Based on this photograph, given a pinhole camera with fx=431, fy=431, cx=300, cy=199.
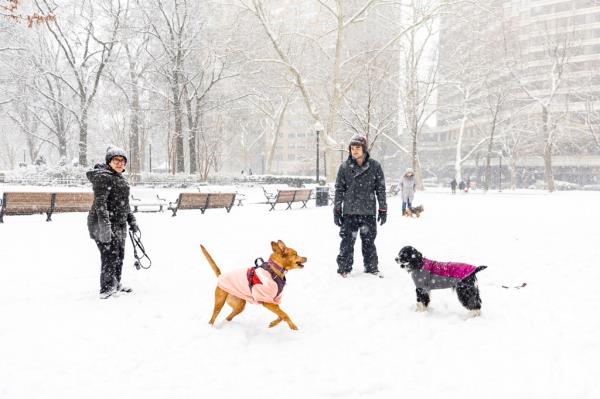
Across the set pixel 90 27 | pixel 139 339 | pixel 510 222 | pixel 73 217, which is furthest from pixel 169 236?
pixel 90 27

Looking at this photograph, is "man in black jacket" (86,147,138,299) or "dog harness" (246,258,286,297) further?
"man in black jacket" (86,147,138,299)

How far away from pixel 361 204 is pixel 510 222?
28.8ft

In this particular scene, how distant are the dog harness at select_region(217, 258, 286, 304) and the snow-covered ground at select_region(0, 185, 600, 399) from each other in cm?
41

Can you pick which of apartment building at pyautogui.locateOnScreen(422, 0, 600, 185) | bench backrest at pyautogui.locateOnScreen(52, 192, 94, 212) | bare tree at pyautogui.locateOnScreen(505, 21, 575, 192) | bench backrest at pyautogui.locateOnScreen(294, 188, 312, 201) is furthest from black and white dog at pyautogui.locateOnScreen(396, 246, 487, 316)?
bare tree at pyautogui.locateOnScreen(505, 21, 575, 192)

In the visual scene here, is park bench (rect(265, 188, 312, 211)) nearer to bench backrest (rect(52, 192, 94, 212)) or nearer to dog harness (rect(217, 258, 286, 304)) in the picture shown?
bench backrest (rect(52, 192, 94, 212))

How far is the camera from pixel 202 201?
14.2 meters

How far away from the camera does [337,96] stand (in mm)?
24422

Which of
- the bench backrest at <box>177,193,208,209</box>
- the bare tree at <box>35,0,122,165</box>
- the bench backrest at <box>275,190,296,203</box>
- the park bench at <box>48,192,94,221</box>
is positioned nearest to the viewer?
the park bench at <box>48,192,94,221</box>

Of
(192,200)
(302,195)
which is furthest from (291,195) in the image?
(192,200)

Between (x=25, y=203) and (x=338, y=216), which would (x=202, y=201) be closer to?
(x=25, y=203)

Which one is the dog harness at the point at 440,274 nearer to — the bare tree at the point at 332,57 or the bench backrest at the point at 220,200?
the bench backrest at the point at 220,200

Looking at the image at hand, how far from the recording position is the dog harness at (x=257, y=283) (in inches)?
144

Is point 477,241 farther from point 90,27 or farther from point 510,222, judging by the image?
point 90,27

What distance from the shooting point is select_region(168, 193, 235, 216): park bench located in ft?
44.1
